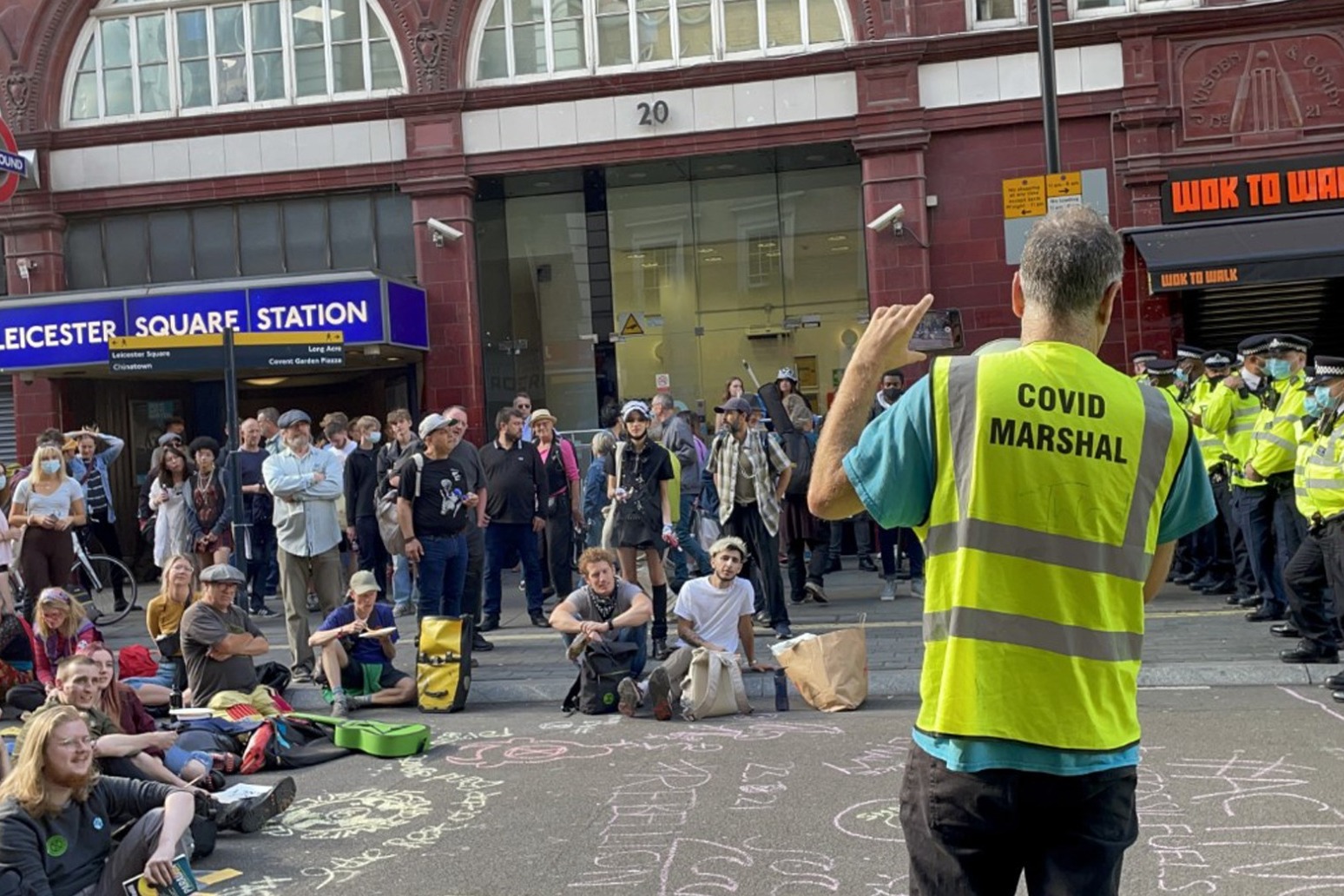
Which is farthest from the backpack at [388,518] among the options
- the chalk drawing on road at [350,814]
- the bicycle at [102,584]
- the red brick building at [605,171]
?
the red brick building at [605,171]

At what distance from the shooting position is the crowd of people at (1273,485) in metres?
9.11

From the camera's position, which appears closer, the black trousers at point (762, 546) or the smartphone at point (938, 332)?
the black trousers at point (762, 546)

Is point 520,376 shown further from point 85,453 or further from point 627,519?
point 627,519

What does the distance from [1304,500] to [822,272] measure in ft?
34.5

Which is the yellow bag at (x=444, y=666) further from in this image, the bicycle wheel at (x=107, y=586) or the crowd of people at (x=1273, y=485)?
the bicycle wheel at (x=107, y=586)

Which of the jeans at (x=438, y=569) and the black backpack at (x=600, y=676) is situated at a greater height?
the jeans at (x=438, y=569)

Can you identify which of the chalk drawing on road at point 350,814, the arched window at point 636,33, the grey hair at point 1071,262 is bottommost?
the chalk drawing on road at point 350,814

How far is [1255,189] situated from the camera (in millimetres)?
17500

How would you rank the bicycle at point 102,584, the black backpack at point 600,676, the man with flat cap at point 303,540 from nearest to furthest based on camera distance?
the black backpack at point 600,676 → the man with flat cap at point 303,540 → the bicycle at point 102,584

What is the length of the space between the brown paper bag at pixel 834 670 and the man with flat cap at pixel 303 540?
392 cm

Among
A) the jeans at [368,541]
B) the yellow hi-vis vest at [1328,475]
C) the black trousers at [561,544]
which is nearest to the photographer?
the yellow hi-vis vest at [1328,475]

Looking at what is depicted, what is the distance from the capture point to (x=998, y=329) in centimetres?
1806

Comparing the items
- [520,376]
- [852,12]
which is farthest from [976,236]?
[520,376]

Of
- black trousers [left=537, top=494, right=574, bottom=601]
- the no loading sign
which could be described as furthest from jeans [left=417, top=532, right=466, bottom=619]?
the no loading sign
